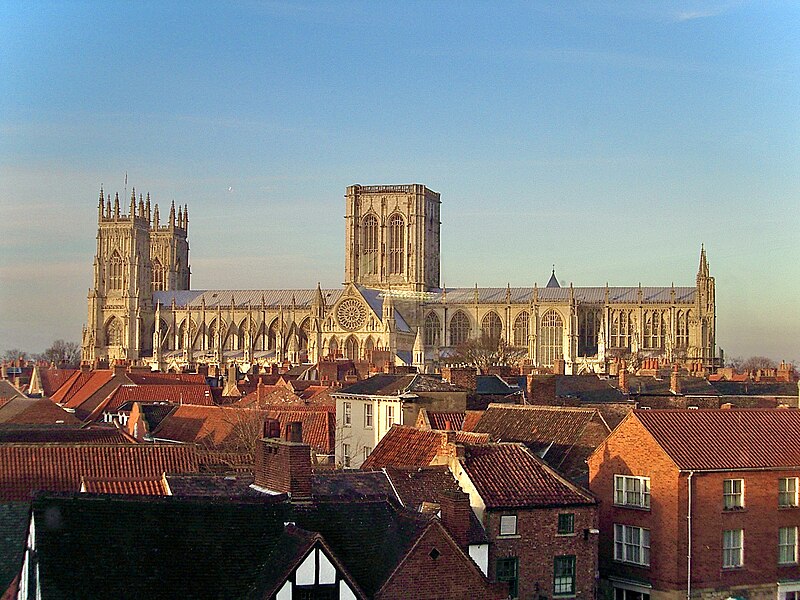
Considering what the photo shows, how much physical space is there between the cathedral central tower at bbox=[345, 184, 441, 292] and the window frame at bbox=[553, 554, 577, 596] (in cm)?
15154

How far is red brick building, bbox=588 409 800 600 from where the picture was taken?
2919cm

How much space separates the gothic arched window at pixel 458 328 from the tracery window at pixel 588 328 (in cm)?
1367

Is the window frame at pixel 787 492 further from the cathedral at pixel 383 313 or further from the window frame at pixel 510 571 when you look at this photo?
the cathedral at pixel 383 313

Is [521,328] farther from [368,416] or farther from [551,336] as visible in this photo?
[368,416]

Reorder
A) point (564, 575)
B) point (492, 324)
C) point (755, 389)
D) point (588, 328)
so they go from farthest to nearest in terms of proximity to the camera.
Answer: point (492, 324) < point (588, 328) < point (755, 389) < point (564, 575)

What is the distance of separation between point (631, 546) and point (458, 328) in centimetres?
13769

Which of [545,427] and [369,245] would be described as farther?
[369,245]

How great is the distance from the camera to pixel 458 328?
167875 millimetres

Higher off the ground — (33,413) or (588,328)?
(588,328)

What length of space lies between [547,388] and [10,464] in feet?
63.0

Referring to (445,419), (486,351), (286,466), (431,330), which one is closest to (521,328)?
(431,330)

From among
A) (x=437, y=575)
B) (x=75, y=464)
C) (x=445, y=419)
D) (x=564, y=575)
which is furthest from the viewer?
(x=445, y=419)

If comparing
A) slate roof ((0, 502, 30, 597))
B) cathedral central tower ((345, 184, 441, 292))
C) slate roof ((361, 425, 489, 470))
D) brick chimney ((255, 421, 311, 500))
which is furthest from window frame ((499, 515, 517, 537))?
cathedral central tower ((345, 184, 441, 292))

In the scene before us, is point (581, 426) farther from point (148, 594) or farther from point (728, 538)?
point (148, 594)
